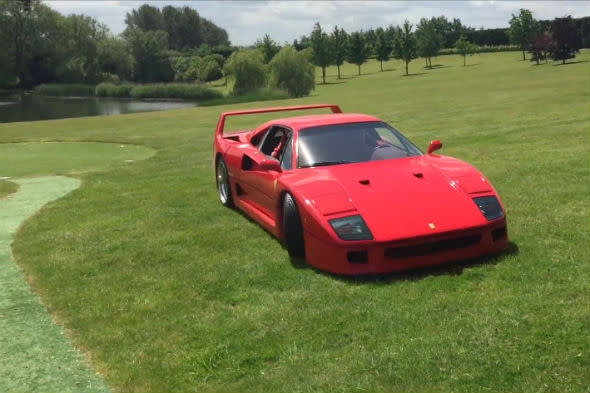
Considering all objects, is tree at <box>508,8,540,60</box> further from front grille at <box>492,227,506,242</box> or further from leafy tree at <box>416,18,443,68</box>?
front grille at <box>492,227,506,242</box>

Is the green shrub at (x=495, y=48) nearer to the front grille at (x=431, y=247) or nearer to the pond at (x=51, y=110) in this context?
the pond at (x=51, y=110)

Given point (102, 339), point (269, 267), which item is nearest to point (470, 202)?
point (269, 267)

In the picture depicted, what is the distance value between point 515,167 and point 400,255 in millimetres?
5687

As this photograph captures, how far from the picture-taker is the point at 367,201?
18.0 ft

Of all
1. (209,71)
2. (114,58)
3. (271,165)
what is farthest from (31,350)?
(209,71)

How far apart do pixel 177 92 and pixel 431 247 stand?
69.0 meters

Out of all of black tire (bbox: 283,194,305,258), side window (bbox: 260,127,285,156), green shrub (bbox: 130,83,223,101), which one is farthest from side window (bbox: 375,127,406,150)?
green shrub (bbox: 130,83,223,101)

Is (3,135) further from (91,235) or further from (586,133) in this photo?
(586,133)

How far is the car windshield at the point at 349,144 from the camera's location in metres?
6.46

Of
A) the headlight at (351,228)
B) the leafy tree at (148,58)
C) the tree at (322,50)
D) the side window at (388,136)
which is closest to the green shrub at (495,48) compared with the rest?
the tree at (322,50)

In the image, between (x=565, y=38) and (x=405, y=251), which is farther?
(x=565, y=38)

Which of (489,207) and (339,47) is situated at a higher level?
(339,47)

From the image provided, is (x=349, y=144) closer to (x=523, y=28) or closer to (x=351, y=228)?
(x=351, y=228)

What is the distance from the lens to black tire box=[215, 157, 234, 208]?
8.48m
